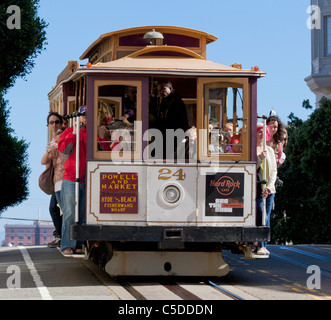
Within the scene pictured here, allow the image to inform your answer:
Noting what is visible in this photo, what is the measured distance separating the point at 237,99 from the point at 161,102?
110cm

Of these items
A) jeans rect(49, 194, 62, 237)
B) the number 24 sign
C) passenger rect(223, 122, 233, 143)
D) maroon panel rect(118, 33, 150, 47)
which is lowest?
jeans rect(49, 194, 62, 237)

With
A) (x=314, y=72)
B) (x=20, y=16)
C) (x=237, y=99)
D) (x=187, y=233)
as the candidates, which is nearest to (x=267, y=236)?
(x=187, y=233)

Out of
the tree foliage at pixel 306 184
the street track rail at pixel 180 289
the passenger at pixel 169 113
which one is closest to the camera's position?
the street track rail at pixel 180 289

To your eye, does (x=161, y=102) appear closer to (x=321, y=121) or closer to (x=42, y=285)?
(x=42, y=285)

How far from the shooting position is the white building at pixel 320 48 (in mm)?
46219

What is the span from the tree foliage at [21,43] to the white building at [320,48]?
1851 cm

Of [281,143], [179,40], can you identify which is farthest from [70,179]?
[281,143]

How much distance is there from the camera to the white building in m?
46.2

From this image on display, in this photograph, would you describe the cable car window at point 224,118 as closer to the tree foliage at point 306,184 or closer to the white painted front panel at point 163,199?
the white painted front panel at point 163,199

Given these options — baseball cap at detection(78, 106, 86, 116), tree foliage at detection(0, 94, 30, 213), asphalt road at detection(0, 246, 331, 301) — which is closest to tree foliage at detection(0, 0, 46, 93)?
tree foliage at detection(0, 94, 30, 213)

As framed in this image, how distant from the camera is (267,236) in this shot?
12570mm

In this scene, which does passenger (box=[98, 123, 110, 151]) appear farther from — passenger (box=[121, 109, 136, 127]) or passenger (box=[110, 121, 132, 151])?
passenger (box=[121, 109, 136, 127])

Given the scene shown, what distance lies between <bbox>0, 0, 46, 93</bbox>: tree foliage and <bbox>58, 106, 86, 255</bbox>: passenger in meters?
18.0

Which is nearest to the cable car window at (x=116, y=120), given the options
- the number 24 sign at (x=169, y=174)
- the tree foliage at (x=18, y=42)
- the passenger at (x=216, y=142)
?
the number 24 sign at (x=169, y=174)
